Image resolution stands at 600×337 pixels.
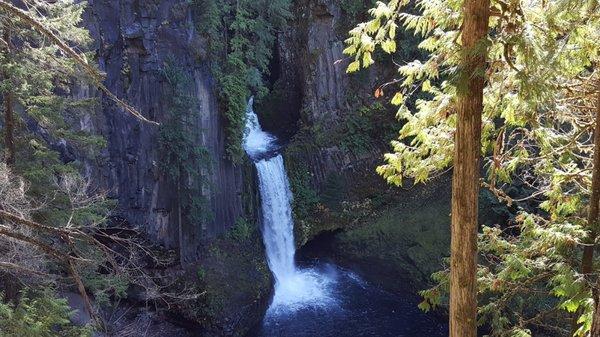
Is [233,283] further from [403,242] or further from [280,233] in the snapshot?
[403,242]

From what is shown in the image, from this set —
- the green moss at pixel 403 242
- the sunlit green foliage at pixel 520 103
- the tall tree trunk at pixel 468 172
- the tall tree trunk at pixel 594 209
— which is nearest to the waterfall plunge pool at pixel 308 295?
the green moss at pixel 403 242

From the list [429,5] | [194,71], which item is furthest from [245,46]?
[429,5]

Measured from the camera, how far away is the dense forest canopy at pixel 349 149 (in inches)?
185

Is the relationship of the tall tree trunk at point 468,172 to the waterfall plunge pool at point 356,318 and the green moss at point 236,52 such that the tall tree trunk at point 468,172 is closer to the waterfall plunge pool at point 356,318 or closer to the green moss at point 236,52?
the waterfall plunge pool at point 356,318

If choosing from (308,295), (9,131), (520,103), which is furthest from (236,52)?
(520,103)

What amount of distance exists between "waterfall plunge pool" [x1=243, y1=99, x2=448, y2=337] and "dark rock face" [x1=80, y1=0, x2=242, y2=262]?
122 inches

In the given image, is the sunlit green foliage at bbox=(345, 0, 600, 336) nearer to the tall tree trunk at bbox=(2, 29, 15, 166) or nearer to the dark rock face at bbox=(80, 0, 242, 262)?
the tall tree trunk at bbox=(2, 29, 15, 166)

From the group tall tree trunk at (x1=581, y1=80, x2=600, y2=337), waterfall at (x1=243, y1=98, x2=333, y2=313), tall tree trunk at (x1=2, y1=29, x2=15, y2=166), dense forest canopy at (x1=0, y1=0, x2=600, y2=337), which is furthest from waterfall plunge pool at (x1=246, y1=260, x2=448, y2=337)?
tall tree trunk at (x1=581, y1=80, x2=600, y2=337)

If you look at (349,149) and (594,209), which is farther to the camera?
(349,149)

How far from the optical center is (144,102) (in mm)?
14688

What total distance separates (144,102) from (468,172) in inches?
470

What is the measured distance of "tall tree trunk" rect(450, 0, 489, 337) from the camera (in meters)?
4.44

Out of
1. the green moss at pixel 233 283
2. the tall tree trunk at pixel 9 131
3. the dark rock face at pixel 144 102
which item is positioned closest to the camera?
the tall tree trunk at pixel 9 131

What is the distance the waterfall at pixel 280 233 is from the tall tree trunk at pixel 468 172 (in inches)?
512
